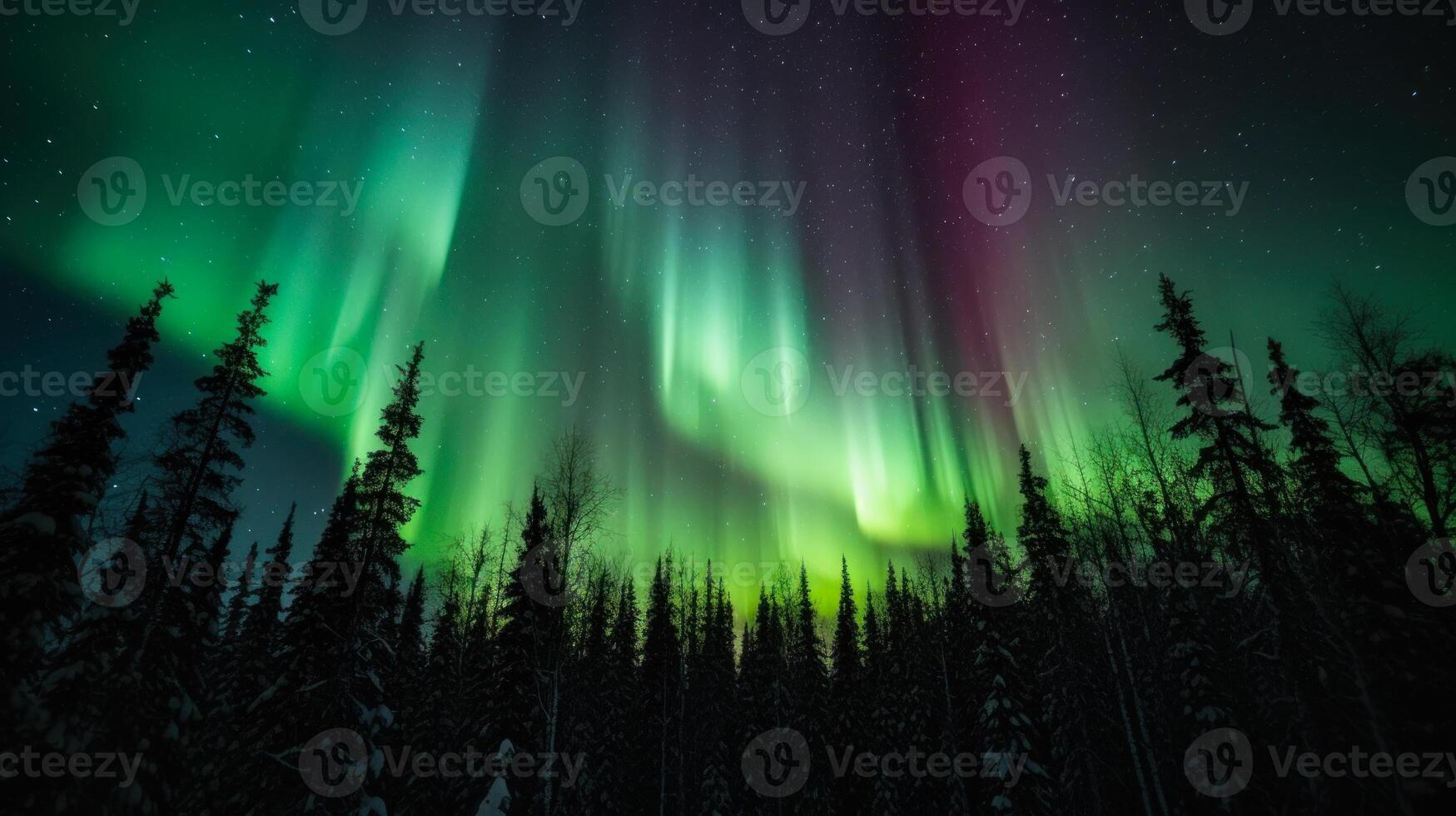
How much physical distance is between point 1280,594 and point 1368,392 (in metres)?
7.37

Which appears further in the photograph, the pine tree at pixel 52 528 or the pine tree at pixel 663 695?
the pine tree at pixel 663 695

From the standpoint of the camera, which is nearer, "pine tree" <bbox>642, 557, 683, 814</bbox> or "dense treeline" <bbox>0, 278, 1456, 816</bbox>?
"dense treeline" <bbox>0, 278, 1456, 816</bbox>

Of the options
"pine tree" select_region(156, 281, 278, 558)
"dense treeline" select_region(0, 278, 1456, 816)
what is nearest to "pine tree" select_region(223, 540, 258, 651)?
"dense treeline" select_region(0, 278, 1456, 816)

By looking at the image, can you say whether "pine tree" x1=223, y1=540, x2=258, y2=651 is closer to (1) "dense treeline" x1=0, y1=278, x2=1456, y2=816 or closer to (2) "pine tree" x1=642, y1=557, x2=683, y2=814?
(1) "dense treeline" x1=0, y1=278, x2=1456, y2=816

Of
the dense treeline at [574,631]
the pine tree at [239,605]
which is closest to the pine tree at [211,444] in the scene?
the dense treeline at [574,631]

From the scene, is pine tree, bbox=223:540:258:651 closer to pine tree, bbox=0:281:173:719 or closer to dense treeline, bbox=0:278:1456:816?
dense treeline, bbox=0:278:1456:816

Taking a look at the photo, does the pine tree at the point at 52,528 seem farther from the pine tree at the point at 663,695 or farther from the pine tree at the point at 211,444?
the pine tree at the point at 663,695

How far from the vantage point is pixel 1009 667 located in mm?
25625

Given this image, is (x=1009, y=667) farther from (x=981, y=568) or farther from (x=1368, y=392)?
(x=1368, y=392)

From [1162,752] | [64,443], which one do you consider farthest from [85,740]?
[1162,752]

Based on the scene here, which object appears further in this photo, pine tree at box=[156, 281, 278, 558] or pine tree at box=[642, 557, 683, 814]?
pine tree at box=[642, 557, 683, 814]

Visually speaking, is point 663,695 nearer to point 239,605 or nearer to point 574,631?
point 574,631

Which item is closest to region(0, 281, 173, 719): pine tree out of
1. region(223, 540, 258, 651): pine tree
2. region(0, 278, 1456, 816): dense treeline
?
region(0, 278, 1456, 816): dense treeline

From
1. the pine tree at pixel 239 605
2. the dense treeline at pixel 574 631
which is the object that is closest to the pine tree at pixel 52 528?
the dense treeline at pixel 574 631
